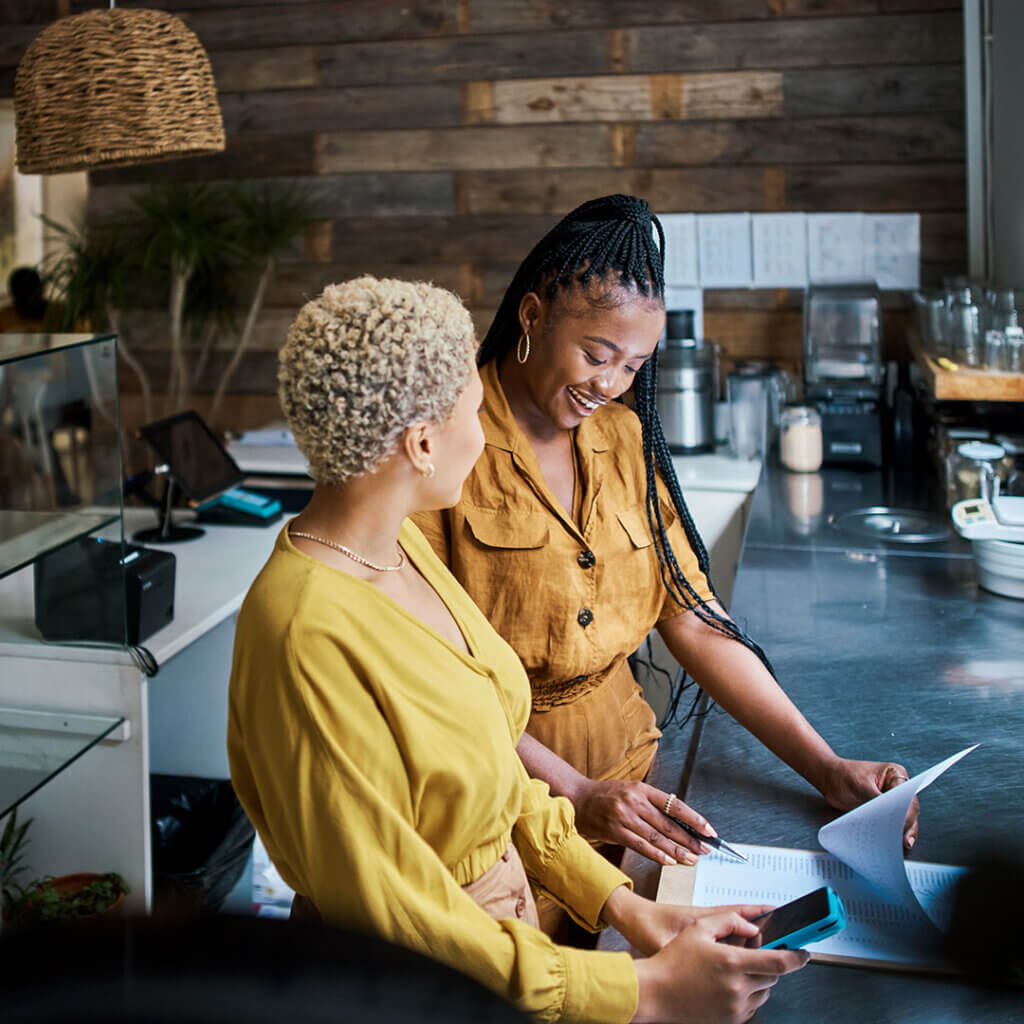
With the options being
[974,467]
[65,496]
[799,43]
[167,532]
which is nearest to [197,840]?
[167,532]

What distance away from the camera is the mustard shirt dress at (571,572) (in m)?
1.66

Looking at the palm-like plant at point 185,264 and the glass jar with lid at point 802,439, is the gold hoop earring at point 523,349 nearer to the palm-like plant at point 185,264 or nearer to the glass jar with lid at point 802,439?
the glass jar with lid at point 802,439

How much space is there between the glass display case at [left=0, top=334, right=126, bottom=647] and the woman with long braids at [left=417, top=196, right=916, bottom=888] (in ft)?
2.51

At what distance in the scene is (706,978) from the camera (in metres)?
1.08

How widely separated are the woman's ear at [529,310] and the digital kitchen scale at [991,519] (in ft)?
3.53

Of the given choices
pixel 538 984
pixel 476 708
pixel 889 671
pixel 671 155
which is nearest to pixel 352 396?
pixel 476 708

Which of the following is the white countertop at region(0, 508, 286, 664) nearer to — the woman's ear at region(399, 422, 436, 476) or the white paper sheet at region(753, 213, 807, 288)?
the woman's ear at region(399, 422, 436, 476)

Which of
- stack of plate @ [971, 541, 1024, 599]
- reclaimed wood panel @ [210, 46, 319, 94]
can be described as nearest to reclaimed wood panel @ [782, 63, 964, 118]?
reclaimed wood panel @ [210, 46, 319, 94]

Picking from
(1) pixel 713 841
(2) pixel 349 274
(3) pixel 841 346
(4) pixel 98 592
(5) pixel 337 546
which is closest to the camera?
(5) pixel 337 546

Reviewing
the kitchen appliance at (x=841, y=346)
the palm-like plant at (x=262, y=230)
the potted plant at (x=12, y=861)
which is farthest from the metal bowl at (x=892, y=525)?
the palm-like plant at (x=262, y=230)

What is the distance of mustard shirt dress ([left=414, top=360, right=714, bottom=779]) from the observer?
5.43 feet

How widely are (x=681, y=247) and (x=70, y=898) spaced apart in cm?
280

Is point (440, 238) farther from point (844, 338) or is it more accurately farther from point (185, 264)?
point (844, 338)

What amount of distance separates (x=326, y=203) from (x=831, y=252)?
1795 millimetres
